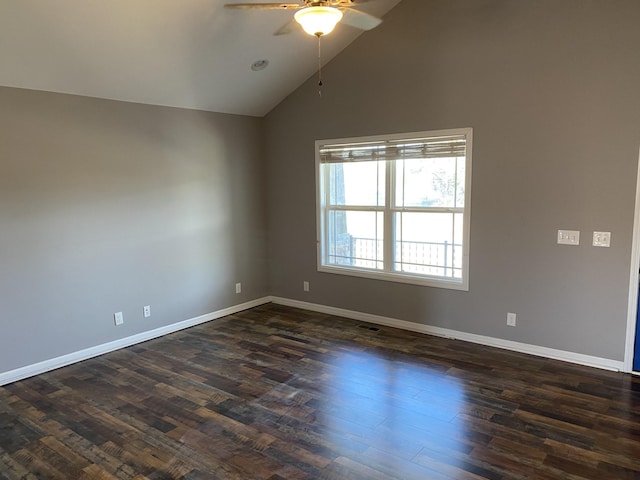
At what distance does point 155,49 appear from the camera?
360 centimetres

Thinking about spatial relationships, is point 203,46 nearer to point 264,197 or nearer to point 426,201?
point 264,197

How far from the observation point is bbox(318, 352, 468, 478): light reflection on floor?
2613mm

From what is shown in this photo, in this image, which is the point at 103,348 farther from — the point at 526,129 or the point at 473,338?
the point at 526,129

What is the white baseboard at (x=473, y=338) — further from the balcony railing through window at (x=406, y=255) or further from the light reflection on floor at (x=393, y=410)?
the light reflection on floor at (x=393, y=410)

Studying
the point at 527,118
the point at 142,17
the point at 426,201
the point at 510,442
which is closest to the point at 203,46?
the point at 142,17

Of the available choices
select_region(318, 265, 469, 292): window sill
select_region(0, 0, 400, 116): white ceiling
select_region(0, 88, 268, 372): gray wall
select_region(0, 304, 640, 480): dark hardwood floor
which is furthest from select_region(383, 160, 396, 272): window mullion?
select_region(0, 88, 268, 372): gray wall

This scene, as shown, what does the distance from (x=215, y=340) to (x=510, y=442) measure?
2854 mm

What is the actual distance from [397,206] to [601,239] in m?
1.88

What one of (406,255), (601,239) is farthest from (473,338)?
(601,239)

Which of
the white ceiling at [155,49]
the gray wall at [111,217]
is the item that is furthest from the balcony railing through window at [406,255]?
the white ceiling at [155,49]

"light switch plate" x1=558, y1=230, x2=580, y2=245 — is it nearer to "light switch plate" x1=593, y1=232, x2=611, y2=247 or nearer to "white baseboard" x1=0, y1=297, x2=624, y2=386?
"light switch plate" x1=593, y1=232, x2=611, y2=247

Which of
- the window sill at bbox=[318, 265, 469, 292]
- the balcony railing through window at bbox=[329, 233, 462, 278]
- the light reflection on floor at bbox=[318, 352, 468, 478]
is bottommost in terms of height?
the light reflection on floor at bbox=[318, 352, 468, 478]

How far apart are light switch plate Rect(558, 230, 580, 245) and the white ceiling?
2.65 m

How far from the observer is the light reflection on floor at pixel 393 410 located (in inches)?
103
